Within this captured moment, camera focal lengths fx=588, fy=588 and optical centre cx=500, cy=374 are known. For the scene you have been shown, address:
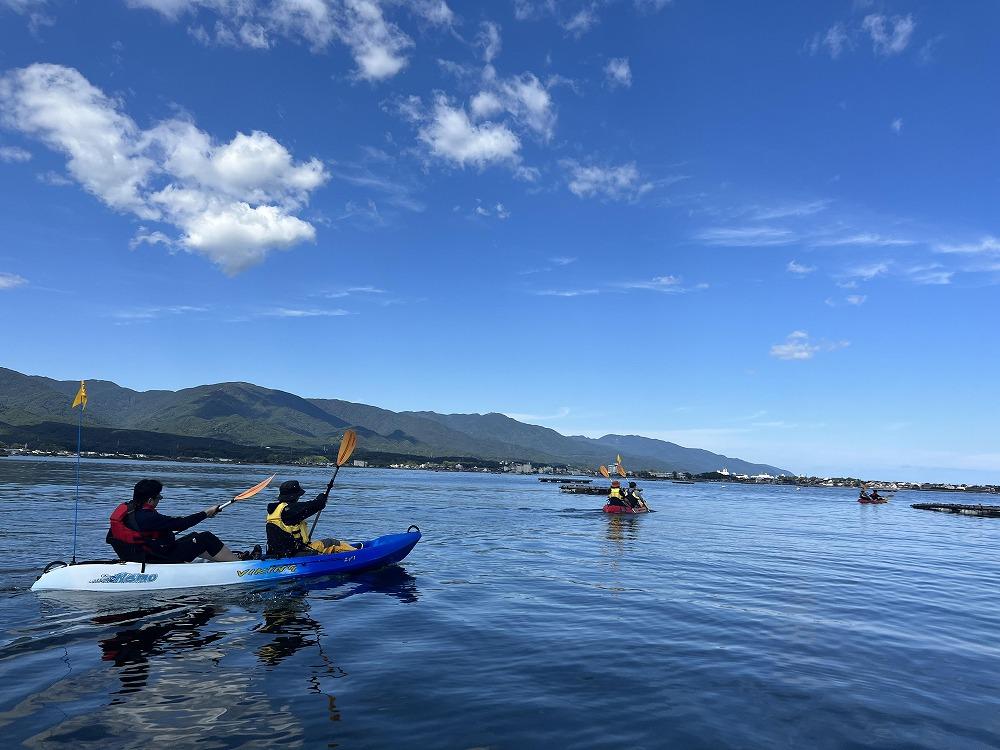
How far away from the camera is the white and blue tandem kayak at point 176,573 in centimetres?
1645

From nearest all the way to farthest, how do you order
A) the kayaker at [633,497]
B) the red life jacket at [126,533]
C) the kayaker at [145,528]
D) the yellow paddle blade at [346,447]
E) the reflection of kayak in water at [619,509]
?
1. the kayaker at [145,528]
2. the red life jacket at [126,533]
3. the yellow paddle blade at [346,447]
4. the reflection of kayak in water at [619,509]
5. the kayaker at [633,497]

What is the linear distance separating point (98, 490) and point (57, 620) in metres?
53.8

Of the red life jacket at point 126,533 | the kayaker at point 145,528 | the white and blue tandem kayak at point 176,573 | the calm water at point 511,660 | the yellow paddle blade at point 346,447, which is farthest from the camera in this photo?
the yellow paddle blade at point 346,447

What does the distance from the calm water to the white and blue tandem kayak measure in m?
0.40

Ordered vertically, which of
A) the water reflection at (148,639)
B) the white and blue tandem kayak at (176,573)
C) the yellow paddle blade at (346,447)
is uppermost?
the yellow paddle blade at (346,447)

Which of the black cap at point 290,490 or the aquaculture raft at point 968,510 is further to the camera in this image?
the aquaculture raft at point 968,510

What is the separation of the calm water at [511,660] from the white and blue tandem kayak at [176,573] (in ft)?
1.32

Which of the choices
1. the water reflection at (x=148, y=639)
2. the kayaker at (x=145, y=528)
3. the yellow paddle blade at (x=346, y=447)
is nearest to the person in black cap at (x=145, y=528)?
the kayaker at (x=145, y=528)

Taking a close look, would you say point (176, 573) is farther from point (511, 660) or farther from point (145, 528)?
point (511, 660)

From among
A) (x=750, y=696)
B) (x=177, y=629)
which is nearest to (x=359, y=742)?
(x=750, y=696)

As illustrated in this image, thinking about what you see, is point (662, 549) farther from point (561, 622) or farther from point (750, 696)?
point (750, 696)

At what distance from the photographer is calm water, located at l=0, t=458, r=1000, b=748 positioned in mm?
8883

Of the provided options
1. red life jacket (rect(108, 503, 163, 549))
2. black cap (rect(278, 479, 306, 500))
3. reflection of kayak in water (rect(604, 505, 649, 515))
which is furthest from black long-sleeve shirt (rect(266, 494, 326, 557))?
reflection of kayak in water (rect(604, 505, 649, 515))

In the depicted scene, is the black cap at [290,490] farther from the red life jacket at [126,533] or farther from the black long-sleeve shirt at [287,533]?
the red life jacket at [126,533]
